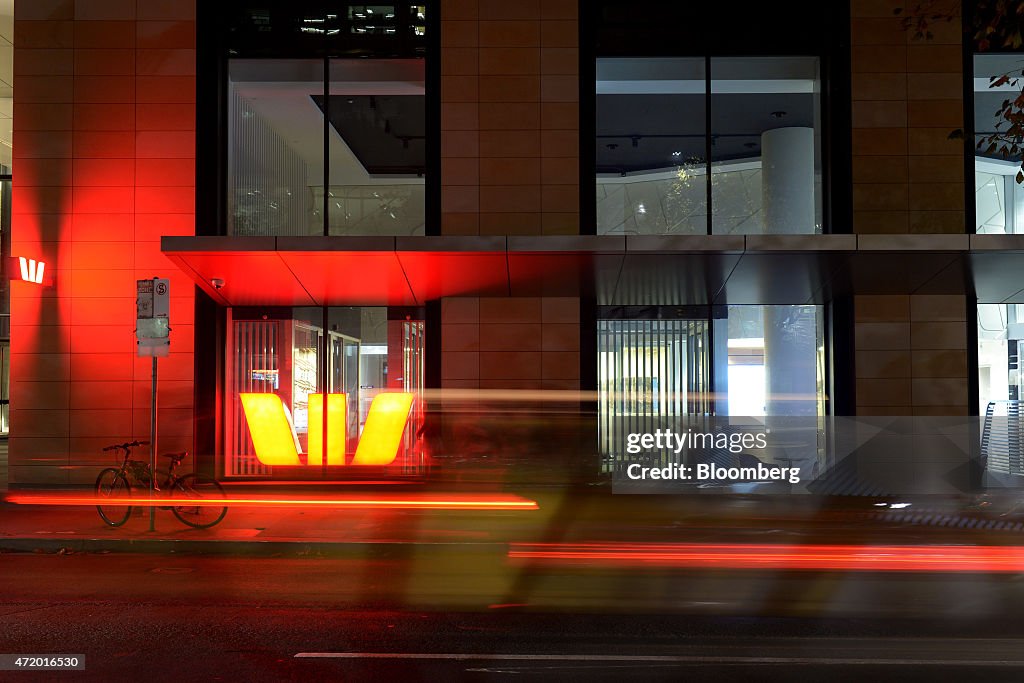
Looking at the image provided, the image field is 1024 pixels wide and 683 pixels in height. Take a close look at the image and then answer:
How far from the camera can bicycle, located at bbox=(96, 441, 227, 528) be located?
425 inches

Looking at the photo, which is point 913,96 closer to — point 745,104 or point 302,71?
point 745,104

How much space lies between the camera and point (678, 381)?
14609 millimetres

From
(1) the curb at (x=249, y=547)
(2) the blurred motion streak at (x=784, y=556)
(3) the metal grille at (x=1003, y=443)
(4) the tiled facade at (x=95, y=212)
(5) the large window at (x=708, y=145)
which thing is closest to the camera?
(2) the blurred motion streak at (x=784, y=556)

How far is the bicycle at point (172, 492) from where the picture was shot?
10805 millimetres

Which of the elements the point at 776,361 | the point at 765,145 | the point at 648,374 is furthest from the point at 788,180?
the point at 648,374

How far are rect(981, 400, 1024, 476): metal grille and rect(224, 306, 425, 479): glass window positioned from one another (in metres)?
9.43

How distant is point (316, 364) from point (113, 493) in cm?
458

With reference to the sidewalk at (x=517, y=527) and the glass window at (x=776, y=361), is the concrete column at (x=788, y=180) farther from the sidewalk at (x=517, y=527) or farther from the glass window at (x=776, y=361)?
the sidewalk at (x=517, y=527)

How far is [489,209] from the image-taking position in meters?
14.8

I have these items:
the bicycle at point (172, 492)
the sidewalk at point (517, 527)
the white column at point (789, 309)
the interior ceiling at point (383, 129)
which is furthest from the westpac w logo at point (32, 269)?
the white column at point (789, 309)

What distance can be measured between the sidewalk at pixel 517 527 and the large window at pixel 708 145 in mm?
4856

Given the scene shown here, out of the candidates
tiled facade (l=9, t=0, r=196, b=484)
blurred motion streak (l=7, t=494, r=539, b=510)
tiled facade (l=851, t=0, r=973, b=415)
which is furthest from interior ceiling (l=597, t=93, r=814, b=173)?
tiled facade (l=9, t=0, r=196, b=484)

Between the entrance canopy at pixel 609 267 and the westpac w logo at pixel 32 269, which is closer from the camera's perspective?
the entrance canopy at pixel 609 267

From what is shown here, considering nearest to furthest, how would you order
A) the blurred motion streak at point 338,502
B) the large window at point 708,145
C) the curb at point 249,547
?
the curb at point 249,547
the blurred motion streak at point 338,502
the large window at point 708,145
